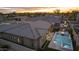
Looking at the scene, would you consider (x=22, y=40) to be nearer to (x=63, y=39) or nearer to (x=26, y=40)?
(x=26, y=40)

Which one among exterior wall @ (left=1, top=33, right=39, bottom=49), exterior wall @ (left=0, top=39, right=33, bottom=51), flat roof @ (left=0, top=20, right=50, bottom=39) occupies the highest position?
flat roof @ (left=0, top=20, right=50, bottom=39)

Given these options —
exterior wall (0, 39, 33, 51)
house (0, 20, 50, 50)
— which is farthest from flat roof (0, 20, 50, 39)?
exterior wall (0, 39, 33, 51)

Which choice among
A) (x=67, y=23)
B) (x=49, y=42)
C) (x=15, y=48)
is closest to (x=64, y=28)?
(x=67, y=23)

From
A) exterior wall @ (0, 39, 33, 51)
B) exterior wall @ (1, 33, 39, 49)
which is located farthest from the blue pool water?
exterior wall @ (0, 39, 33, 51)

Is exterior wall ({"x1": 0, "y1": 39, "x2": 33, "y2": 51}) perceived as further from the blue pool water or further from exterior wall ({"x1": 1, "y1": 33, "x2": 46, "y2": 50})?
the blue pool water

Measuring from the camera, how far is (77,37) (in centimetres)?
323

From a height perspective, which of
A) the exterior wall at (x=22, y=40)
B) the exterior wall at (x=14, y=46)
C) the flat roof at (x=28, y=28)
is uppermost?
the flat roof at (x=28, y=28)

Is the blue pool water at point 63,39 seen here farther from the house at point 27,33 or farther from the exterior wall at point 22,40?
the exterior wall at point 22,40

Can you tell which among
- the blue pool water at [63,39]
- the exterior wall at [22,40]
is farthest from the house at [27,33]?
the blue pool water at [63,39]

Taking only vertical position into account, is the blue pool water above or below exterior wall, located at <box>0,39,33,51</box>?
above

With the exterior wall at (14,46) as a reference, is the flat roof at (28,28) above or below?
above

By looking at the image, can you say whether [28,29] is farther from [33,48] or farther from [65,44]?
[65,44]

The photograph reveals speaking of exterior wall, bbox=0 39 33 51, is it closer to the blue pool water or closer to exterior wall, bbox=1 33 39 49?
exterior wall, bbox=1 33 39 49

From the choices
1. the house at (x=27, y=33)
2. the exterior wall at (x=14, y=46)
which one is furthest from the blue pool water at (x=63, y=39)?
the exterior wall at (x=14, y=46)
